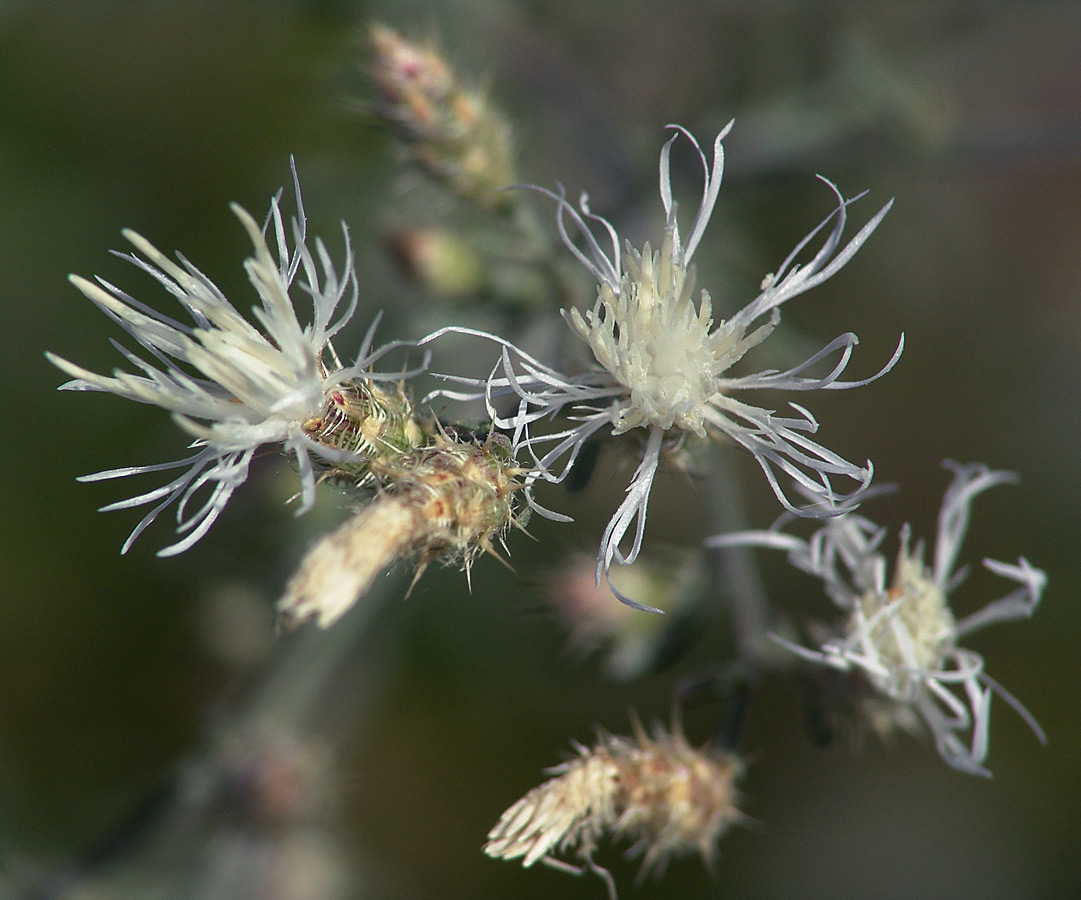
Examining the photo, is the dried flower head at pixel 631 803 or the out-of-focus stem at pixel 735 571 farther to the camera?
the out-of-focus stem at pixel 735 571

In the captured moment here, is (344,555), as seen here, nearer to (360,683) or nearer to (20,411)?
(360,683)

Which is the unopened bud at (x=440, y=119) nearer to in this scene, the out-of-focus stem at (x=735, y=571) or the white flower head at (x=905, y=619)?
the out-of-focus stem at (x=735, y=571)

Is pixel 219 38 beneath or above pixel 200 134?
above

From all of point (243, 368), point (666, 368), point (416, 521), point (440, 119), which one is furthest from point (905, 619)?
point (440, 119)

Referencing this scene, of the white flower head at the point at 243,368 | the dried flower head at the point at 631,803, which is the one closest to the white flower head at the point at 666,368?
the white flower head at the point at 243,368

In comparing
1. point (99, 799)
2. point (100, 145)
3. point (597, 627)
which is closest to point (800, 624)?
point (597, 627)
